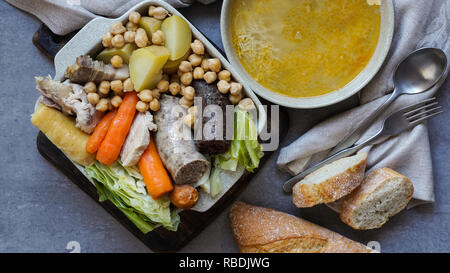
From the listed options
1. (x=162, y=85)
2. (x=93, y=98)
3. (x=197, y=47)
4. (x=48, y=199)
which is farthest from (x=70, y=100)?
(x=48, y=199)

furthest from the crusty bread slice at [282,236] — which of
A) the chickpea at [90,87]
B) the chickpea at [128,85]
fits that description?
the chickpea at [90,87]

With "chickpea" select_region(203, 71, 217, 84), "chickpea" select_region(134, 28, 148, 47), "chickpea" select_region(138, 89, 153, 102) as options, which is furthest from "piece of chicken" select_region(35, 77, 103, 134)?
"chickpea" select_region(203, 71, 217, 84)

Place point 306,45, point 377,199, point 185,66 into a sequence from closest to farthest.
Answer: point 185,66 < point 306,45 < point 377,199

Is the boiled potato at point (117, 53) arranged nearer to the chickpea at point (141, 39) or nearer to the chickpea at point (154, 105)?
the chickpea at point (141, 39)

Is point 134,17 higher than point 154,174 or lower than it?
higher

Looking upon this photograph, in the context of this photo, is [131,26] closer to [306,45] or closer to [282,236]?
[306,45]

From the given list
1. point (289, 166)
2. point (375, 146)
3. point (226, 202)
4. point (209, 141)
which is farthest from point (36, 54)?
point (375, 146)

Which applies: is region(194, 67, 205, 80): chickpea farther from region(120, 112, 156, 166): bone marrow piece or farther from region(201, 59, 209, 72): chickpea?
region(120, 112, 156, 166): bone marrow piece
